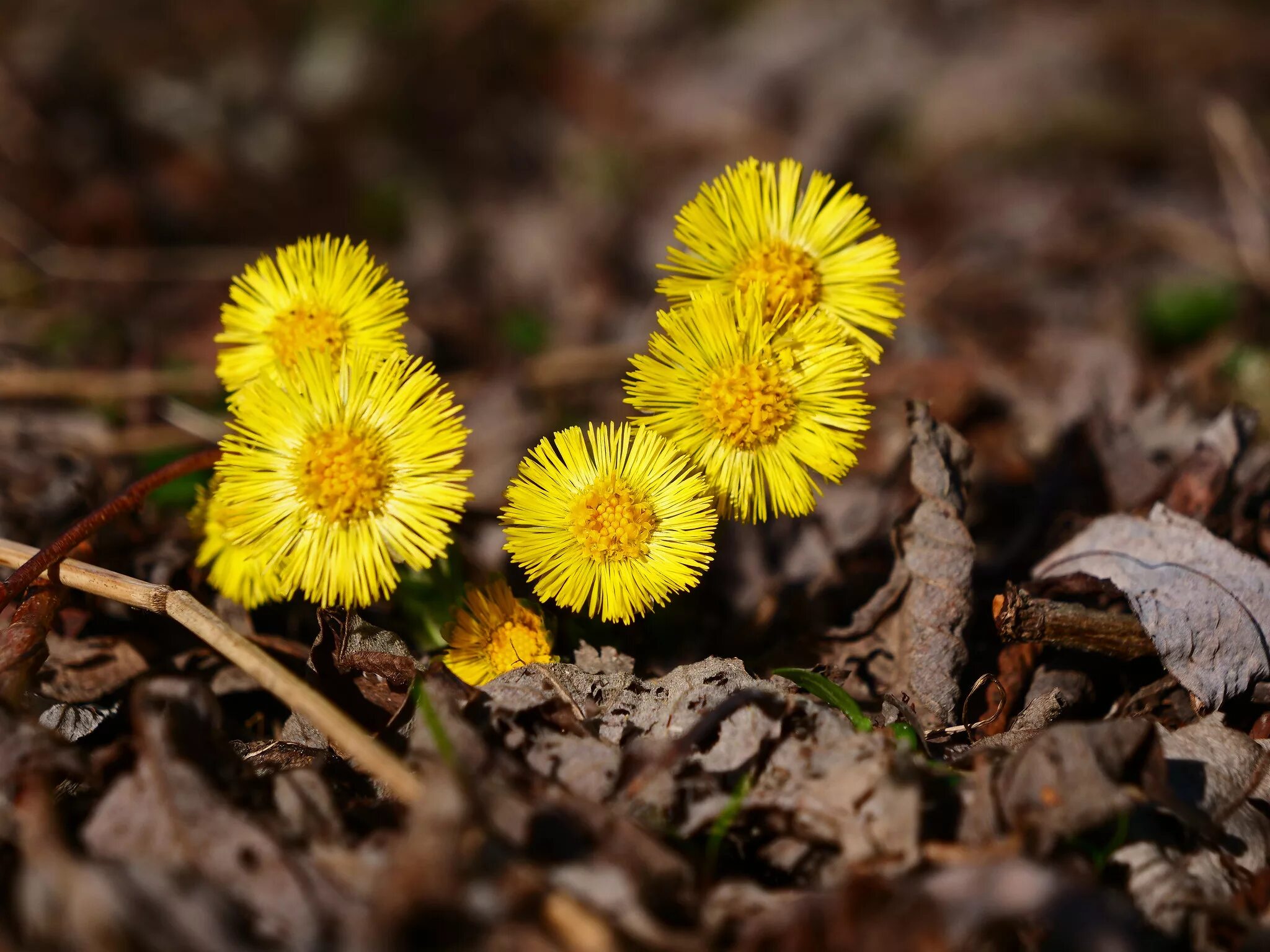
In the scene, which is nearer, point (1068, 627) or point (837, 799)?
point (837, 799)

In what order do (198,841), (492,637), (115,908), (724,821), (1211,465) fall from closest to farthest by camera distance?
(115,908) → (198,841) → (724,821) → (492,637) → (1211,465)

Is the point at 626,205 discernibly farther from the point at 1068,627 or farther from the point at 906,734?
the point at 906,734

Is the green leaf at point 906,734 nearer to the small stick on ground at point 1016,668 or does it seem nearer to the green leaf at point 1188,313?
the small stick on ground at point 1016,668

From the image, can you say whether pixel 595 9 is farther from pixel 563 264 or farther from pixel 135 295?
pixel 135 295

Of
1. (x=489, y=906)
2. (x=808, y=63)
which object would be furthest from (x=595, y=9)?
(x=489, y=906)

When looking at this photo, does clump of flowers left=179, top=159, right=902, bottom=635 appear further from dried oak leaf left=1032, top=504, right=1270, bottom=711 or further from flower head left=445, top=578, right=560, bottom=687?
dried oak leaf left=1032, top=504, right=1270, bottom=711

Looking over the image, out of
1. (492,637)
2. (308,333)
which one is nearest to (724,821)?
(492,637)

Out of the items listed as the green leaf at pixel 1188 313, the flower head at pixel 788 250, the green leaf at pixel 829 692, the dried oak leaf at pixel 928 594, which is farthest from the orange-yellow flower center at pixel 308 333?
the green leaf at pixel 1188 313
